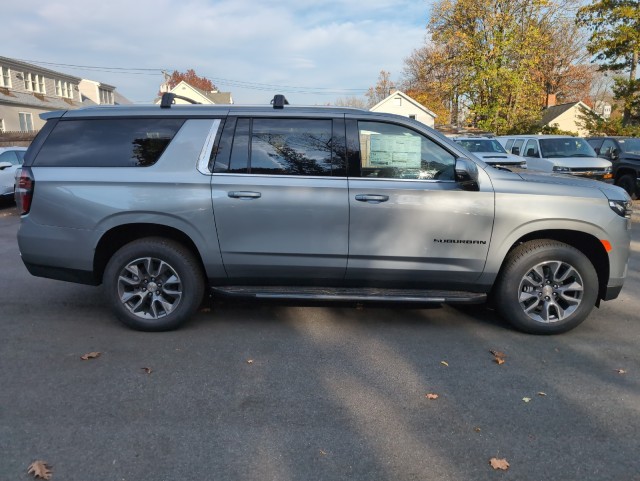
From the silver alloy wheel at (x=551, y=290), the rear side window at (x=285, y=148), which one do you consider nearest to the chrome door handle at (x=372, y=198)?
the rear side window at (x=285, y=148)

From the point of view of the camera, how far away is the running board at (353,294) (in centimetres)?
427

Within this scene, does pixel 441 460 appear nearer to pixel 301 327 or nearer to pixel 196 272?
pixel 301 327

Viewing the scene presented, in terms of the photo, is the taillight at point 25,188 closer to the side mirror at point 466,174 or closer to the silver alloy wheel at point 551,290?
the side mirror at point 466,174

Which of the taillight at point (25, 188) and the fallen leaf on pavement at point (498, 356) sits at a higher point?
the taillight at point (25, 188)

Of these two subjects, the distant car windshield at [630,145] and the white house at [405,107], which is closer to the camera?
the distant car windshield at [630,145]

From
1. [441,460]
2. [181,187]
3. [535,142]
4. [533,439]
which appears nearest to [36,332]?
[181,187]

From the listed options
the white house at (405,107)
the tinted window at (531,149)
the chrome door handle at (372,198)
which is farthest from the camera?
the white house at (405,107)

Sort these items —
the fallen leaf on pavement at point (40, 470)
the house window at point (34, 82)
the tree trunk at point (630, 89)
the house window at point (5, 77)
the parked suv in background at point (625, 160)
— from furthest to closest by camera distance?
the house window at point (34, 82), the house window at point (5, 77), the tree trunk at point (630, 89), the parked suv in background at point (625, 160), the fallen leaf on pavement at point (40, 470)

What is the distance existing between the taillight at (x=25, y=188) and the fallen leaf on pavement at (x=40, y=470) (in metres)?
2.52

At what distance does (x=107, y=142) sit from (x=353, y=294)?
2.56 m

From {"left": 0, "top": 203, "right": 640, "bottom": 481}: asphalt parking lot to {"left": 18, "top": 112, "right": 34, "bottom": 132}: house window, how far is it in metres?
34.8

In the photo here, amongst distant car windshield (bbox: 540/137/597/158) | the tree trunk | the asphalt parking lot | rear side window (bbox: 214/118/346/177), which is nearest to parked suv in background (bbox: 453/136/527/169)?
distant car windshield (bbox: 540/137/597/158)

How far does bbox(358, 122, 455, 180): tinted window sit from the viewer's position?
4.25 metres

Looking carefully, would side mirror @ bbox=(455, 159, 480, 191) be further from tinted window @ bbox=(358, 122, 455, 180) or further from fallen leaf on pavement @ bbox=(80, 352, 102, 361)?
fallen leaf on pavement @ bbox=(80, 352, 102, 361)
